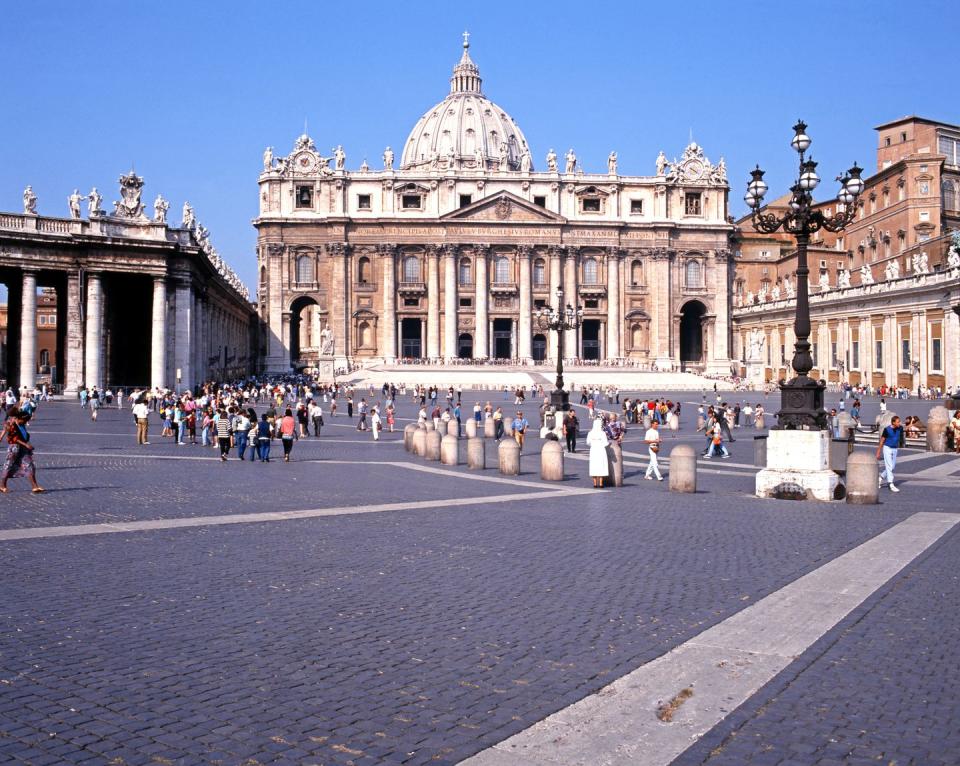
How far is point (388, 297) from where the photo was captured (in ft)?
289

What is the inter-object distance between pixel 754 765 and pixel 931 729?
1.20 meters

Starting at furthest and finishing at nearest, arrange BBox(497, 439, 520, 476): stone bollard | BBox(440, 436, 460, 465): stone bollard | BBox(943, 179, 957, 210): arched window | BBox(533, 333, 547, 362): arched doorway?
1. BBox(533, 333, 547, 362): arched doorway
2. BBox(943, 179, 957, 210): arched window
3. BBox(440, 436, 460, 465): stone bollard
4. BBox(497, 439, 520, 476): stone bollard

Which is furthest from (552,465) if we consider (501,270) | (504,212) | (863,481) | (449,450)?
(501,270)

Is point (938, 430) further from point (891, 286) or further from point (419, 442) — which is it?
point (891, 286)

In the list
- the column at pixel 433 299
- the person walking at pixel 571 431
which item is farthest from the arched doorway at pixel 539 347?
the person walking at pixel 571 431

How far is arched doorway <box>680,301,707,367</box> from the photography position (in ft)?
310

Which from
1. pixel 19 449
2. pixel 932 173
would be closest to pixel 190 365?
pixel 19 449

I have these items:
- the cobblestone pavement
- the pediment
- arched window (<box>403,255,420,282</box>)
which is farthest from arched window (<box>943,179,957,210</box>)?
the cobblestone pavement

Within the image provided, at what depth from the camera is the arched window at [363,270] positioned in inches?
3504

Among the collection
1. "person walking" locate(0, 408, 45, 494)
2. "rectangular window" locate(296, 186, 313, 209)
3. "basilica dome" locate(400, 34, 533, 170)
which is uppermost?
"basilica dome" locate(400, 34, 533, 170)

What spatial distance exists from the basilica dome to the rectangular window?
26.2 m

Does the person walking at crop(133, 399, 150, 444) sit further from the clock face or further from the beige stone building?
the clock face

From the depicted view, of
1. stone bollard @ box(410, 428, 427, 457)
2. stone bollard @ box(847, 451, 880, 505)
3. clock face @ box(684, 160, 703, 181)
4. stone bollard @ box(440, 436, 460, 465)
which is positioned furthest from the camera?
clock face @ box(684, 160, 703, 181)

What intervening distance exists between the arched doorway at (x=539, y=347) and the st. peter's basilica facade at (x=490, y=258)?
0.12 metres
